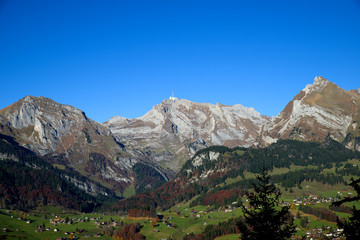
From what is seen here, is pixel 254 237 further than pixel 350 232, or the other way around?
pixel 254 237

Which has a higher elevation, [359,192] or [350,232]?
[359,192]

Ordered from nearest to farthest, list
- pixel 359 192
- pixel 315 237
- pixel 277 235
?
1. pixel 359 192
2. pixel 277 235
3. pixel 315 237

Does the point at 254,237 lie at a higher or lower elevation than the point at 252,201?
lower

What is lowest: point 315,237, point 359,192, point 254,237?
point 315,237

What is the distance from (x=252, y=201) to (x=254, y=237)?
14.0 ft

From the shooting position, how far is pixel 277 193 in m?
45.9

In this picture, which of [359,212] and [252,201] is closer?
[359,212]

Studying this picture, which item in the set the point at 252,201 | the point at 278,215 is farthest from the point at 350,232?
the point at 252,201

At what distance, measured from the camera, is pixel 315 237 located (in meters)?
196

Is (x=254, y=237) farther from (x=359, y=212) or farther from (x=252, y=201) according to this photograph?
(x=359, y=212)

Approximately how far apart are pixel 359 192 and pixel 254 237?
48.3 feet

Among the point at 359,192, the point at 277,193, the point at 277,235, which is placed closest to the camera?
the point at 359,192

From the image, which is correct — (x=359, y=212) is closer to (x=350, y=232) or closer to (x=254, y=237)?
(x=350, y=232)

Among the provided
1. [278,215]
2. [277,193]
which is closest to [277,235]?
[278,215]
